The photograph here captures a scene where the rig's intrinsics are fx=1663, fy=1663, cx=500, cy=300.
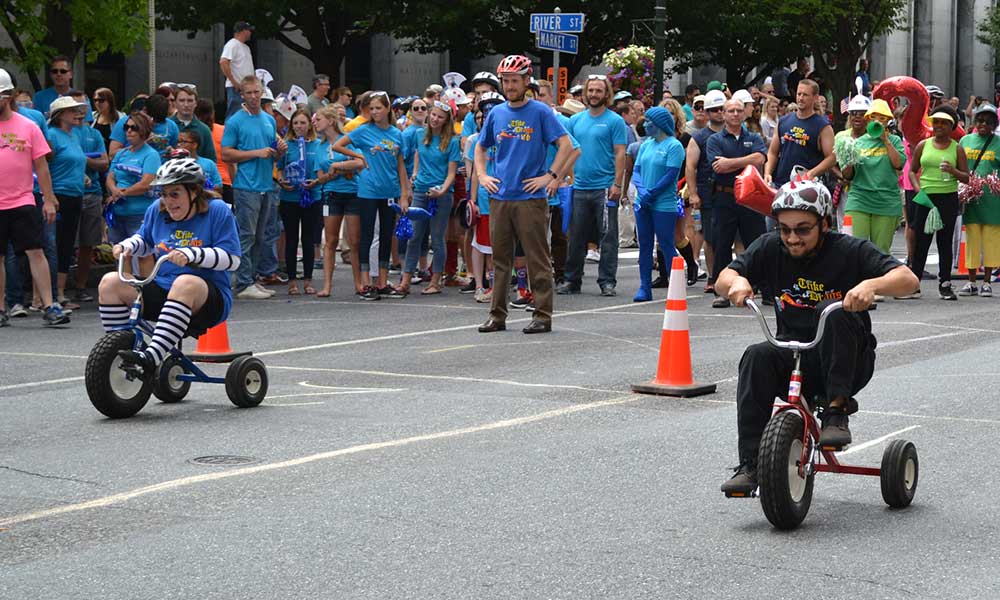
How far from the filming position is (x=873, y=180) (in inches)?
641

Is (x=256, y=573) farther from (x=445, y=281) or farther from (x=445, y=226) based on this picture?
(x=445, y=281)

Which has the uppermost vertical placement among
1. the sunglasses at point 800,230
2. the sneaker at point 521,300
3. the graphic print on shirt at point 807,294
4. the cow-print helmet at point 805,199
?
the cow-print helmet at point 805,199

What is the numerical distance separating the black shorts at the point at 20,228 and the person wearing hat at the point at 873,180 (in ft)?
25.3

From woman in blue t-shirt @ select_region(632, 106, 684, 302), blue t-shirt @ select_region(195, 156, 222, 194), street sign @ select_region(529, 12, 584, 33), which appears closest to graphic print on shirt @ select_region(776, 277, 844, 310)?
blue t-shirt @ select_region(195, 156, 222, 194)

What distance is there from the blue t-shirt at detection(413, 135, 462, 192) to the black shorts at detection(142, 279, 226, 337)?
719 cm

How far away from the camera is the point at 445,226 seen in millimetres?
16906

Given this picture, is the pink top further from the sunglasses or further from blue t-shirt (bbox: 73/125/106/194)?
the sunglasses

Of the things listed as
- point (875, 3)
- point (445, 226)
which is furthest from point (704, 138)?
point (875, 3)

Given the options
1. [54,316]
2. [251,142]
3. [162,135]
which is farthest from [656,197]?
[54,316]

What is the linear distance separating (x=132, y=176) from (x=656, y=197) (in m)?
5.02

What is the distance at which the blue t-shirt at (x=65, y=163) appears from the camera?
1496 centimetres

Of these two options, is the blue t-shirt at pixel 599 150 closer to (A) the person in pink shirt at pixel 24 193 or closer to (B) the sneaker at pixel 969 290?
(B) the sneaker at pixel 969 290

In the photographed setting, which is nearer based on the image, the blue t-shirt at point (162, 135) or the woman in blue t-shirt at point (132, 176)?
the woman in blue t-shirt at point (132, 176)

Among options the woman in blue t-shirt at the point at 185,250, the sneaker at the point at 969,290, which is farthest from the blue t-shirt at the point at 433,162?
the woman in blue t-shirt at the point at 185,250
